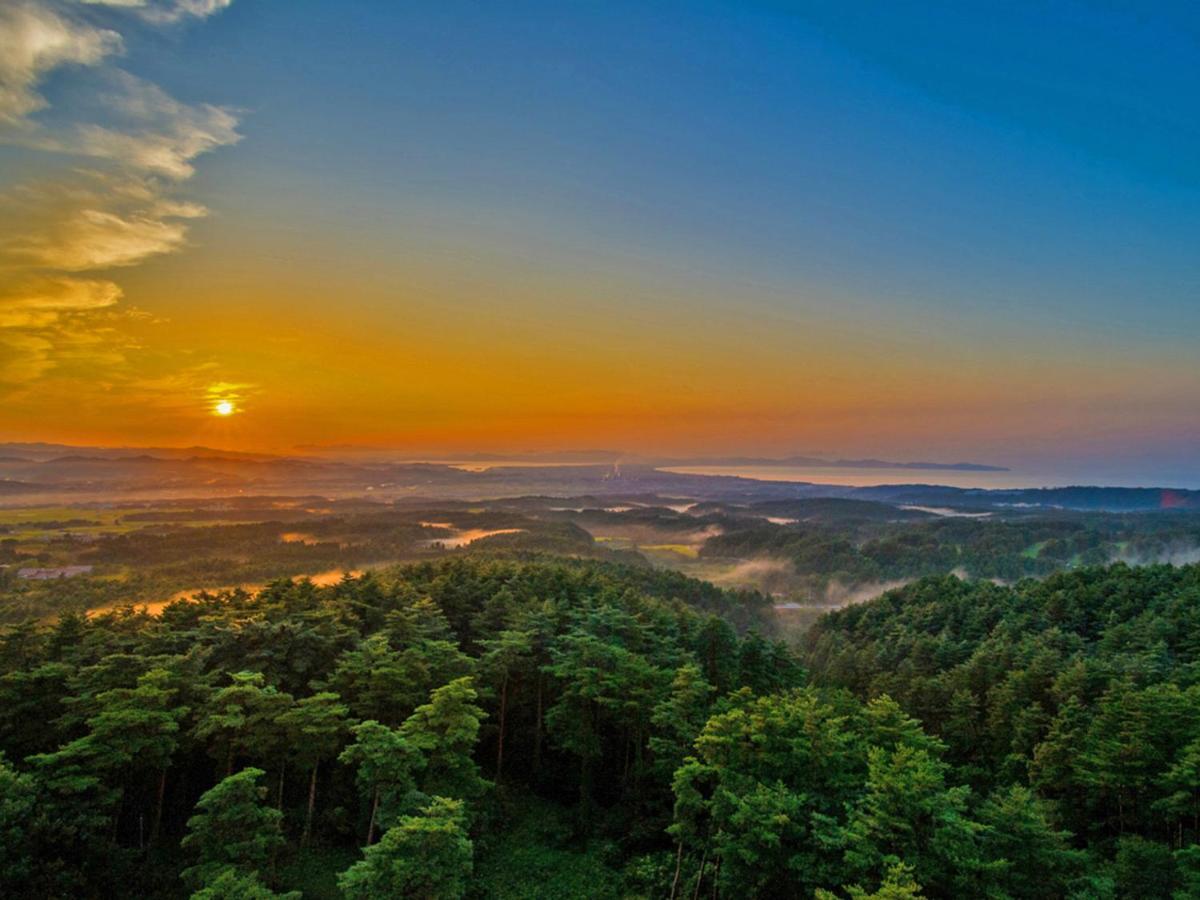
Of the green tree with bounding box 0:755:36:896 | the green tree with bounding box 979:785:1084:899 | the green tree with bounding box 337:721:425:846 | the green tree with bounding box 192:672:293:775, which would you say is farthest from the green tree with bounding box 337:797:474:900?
the green tree with bounding box 979:785:1084:899

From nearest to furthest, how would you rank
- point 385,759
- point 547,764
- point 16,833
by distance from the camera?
1. point 16,833
2. point 385,759
3. point 547,764

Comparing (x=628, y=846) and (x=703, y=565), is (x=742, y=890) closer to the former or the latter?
(x=628, y=846)

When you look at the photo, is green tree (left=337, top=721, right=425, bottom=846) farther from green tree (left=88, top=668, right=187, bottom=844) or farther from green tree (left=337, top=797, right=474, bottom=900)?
green tree (left=88, top=668, right=187, bottom=844)

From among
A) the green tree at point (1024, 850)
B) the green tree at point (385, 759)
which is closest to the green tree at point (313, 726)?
the green tree at point (385, 759)

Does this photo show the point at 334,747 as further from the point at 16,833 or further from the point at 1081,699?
the point at 1081,699

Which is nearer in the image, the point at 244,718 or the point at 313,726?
the point at 244,718

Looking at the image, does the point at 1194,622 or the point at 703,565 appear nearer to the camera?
the point at 1194,622

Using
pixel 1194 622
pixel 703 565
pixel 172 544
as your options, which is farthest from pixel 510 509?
pixel 1194 622

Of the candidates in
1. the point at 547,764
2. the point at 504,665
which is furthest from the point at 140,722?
the point at 547,764
